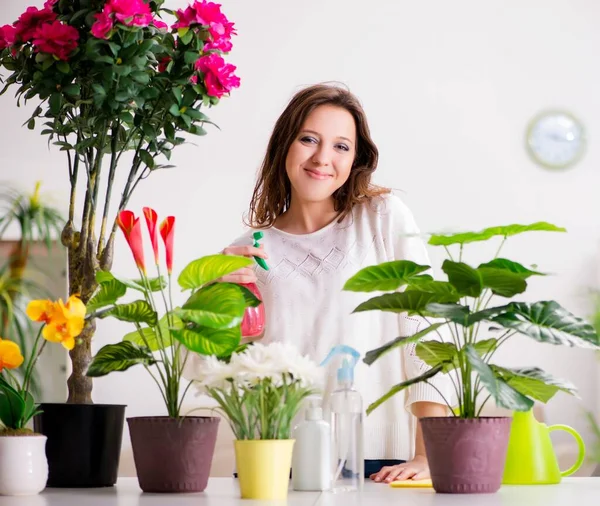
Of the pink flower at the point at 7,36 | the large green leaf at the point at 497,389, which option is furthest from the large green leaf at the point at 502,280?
the pink flower at the point at 7,36

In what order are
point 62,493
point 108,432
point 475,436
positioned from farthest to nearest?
1. point 108,432
2. point 62,493
3. point 475,436

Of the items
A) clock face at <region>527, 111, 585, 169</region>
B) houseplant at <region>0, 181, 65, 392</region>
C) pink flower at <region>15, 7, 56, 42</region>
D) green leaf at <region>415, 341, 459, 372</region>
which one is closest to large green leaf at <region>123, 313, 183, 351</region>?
green leaf at <region>415, 341, 459, 372</region>

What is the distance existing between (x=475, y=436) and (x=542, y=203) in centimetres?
339


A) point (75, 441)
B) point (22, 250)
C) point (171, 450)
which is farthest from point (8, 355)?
point (22, 250)

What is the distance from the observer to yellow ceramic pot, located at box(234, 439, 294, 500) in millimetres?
Answer: 1254

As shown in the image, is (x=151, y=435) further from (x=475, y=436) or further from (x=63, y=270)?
(x=63, y=270)

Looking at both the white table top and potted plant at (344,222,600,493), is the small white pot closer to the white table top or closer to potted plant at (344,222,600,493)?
the white table top

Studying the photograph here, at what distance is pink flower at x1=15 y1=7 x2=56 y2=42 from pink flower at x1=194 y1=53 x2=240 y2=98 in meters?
0.27

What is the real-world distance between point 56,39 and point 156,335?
21.7 inches

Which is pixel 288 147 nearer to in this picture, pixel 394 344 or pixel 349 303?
pixel 349 303

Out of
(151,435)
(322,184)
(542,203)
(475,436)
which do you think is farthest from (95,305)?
(542,203)

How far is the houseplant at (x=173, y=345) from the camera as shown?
4.11 ft

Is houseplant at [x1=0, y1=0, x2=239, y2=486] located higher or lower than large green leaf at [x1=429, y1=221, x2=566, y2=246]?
higher

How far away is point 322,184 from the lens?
6.72 ft
